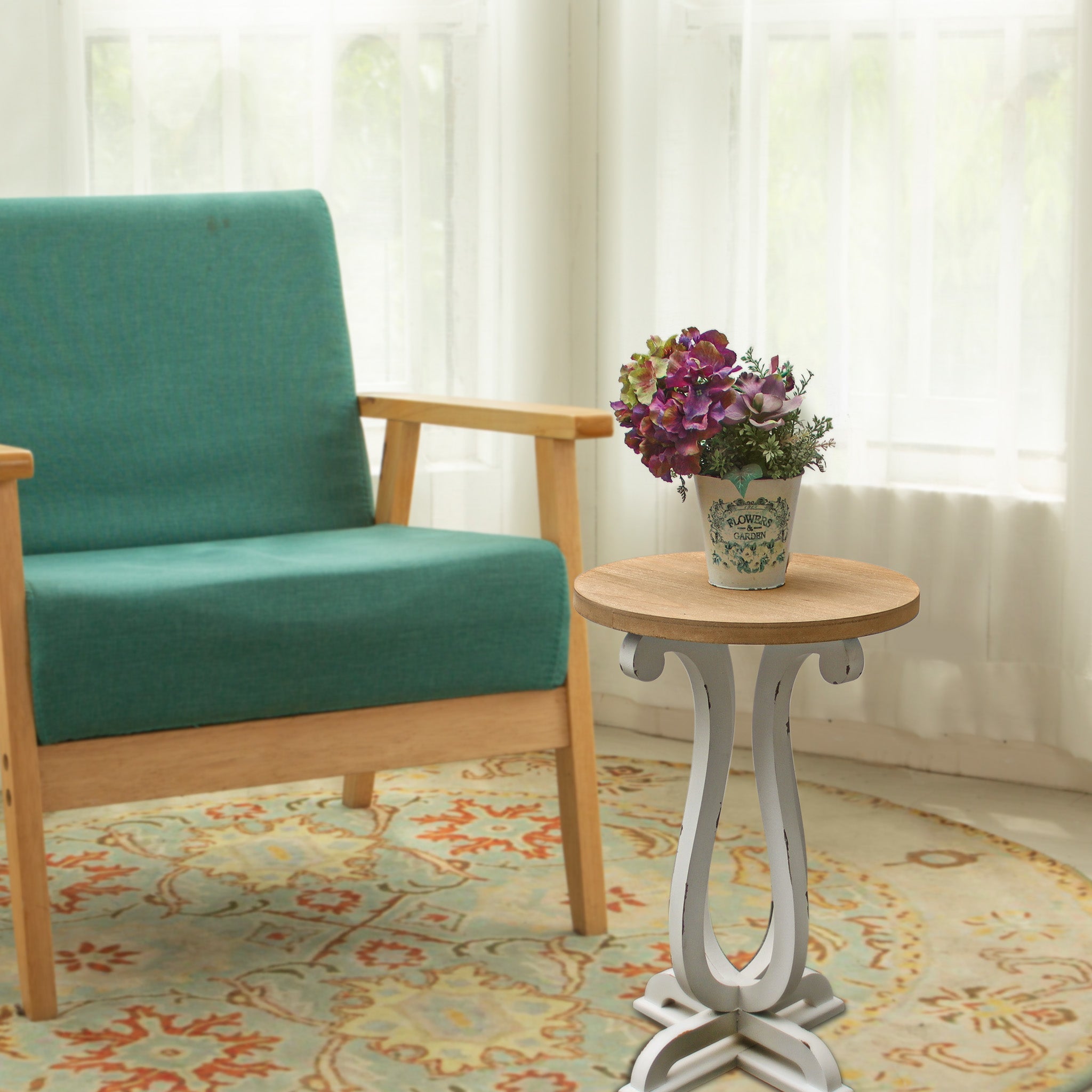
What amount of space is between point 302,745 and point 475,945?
0.32 metres

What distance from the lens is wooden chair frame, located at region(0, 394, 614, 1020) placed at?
1.41 metres

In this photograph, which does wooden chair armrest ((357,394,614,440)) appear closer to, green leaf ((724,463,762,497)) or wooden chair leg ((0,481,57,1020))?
green leaf ((724,463,762,497))

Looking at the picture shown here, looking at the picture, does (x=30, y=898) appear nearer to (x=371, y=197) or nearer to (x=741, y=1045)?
(x=741, y=1045)

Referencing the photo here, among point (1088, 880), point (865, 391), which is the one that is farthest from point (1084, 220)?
point (1088, 880)

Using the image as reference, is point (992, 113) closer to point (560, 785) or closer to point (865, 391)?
point (865, 391)

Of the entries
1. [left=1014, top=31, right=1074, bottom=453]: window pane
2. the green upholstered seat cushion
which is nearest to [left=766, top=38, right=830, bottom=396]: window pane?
[left=1014, top=31, right=1074, bottom=453]: window pane

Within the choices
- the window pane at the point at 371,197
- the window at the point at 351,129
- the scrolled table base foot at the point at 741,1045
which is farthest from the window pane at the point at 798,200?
the scrolled table base foot at the point at 741,1045

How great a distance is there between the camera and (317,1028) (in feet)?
4.73

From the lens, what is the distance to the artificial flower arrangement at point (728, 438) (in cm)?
128

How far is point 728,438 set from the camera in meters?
1.30

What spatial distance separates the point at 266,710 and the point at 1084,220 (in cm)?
135

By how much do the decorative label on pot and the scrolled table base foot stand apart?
1.41 ft

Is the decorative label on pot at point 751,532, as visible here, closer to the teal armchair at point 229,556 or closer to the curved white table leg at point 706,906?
the curved white table leg at point 706,906

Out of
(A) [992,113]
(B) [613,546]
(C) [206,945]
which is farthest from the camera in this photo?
(B) [613,546]
